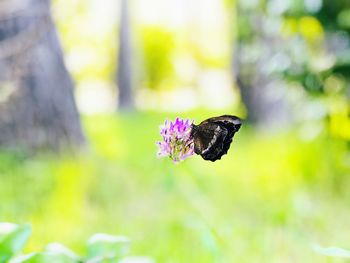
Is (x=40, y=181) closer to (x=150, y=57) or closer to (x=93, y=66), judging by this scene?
(x=93, y=66)

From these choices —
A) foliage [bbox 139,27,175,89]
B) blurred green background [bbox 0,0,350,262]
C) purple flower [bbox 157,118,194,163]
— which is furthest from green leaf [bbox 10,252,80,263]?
foliage [bbox 139,27,175,89]

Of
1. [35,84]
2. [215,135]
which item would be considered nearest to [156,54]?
[35,84]

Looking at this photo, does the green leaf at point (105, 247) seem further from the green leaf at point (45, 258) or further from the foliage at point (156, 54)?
the foliage at point (156, 54)

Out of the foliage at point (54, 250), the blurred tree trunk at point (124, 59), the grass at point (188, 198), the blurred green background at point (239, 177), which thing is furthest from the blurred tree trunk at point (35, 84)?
the blurred tree trunk at point (124, 59)

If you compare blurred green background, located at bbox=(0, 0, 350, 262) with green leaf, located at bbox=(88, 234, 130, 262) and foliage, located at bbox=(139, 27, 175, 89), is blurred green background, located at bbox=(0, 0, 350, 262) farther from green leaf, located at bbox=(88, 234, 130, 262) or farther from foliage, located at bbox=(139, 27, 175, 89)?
foliage, located at bbox=(139, 27, 175, 89)

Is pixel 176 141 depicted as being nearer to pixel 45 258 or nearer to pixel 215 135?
pixel 215 135

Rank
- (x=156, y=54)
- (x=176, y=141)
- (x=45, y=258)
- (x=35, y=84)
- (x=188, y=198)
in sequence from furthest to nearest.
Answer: (x=156, y=54) → (x=35, y=84) → (x=188, y=198) → (x=45, y=258) → (x=176, y=141)
